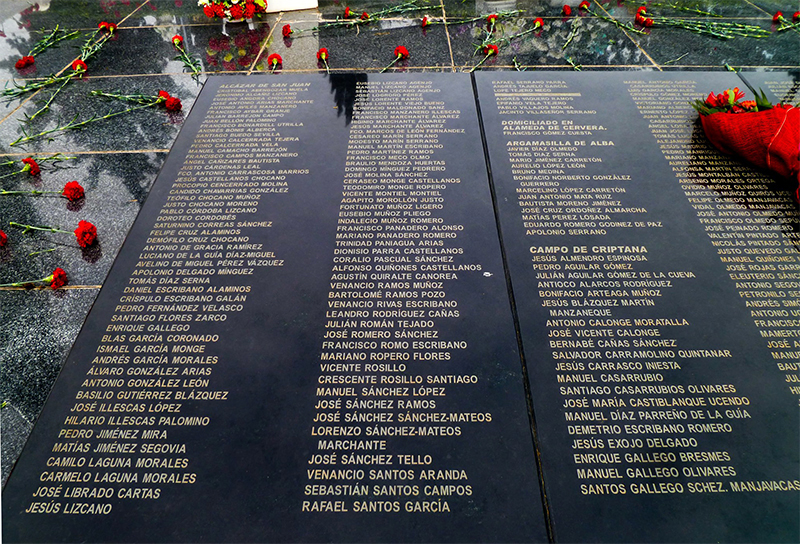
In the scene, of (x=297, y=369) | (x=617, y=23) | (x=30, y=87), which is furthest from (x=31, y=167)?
(x=617, y=23)

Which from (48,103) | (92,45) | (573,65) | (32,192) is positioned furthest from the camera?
(92,45)

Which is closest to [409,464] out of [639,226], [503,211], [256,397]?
[256,397]

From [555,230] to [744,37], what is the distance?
218 inches

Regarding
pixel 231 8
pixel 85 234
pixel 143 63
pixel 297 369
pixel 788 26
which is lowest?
pixel 297 369

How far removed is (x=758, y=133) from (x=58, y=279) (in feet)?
18.2

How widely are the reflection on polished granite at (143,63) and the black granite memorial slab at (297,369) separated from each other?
0.46 meters

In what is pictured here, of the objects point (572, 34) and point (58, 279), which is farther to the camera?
point (572, 34)

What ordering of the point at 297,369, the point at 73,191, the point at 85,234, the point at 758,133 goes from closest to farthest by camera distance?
the point at 297,369 → the point at 85,234 → the point at 758,133 → the point at 73,191

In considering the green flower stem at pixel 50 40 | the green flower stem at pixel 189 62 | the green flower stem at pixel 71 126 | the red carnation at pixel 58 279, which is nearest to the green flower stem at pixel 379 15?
the green flower stem at pixel 189 62

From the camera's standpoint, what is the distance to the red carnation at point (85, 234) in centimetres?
316

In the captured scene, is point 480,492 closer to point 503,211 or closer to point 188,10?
point 503,211

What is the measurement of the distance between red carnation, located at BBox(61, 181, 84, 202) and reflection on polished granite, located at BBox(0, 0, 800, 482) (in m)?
0.07

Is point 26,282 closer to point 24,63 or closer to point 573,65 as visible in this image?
point 24,63

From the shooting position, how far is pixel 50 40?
5953 mm
